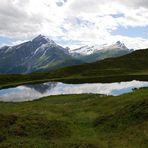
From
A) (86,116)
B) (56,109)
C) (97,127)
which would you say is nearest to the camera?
(97,127)

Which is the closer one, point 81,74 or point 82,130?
point 82,130

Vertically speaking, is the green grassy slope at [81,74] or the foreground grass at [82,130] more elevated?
the green grassy slope at [81,74]

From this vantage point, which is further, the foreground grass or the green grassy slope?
the green grassy slope

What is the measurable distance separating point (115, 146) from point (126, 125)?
759cm

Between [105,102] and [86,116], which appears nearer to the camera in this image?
[86,116]

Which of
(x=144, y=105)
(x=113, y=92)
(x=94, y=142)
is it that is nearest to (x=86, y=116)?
(x=144, y=105)

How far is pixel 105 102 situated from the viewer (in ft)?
192

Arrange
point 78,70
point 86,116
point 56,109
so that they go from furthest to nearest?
point 78,70
point 56,109
point 86,116

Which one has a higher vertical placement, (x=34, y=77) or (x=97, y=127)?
(x=34, y=77)

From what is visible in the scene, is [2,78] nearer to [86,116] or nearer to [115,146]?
[86,116]

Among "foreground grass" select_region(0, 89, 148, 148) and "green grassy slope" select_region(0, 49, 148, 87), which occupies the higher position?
"green grassy slope" select_region(0, 49, 148, 87)

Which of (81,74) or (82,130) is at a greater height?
(81,74)

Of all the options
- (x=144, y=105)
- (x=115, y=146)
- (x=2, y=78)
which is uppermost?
(x=2, y=78)

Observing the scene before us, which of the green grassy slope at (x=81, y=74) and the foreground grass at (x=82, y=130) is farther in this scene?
the green grassy slope at (x=81, y=74)
